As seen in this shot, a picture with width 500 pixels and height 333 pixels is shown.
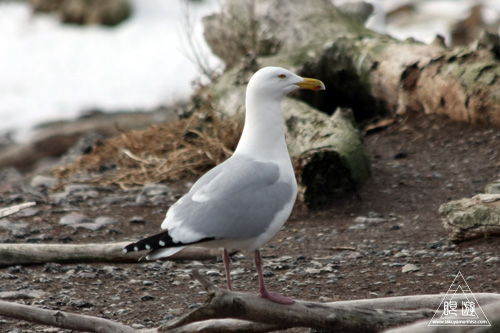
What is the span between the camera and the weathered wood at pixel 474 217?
14.2ft

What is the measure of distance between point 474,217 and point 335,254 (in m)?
0.90

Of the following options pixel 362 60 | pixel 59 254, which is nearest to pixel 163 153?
pixel 362 60

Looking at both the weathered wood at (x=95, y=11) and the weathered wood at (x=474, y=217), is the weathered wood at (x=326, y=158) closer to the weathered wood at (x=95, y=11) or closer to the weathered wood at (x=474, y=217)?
the weathered wood at (x=474, y=217)

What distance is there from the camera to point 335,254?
15.7 ft

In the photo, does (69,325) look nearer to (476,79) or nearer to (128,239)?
(128,239)

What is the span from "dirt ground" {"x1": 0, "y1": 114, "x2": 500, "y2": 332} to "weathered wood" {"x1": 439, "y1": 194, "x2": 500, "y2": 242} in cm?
8

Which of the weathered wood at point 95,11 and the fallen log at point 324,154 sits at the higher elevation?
the weathered wood at point 95,11

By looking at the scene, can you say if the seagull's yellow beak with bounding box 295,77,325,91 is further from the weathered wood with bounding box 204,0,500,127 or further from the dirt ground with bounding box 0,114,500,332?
the weathered wood with bounding box 204,0,500,127

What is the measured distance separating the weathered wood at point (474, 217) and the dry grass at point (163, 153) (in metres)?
2.34

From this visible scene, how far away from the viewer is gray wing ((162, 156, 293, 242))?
10.7ft

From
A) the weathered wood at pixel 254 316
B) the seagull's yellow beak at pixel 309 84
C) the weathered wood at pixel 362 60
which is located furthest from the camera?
the weathered wood at pixel 362 60

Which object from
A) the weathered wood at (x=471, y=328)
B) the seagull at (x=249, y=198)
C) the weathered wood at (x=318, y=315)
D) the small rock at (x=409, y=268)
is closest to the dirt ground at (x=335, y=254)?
the small rock at (x=409, y=268)

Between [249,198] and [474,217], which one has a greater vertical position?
[249,198]

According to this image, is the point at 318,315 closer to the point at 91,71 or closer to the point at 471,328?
the point at 471,328
